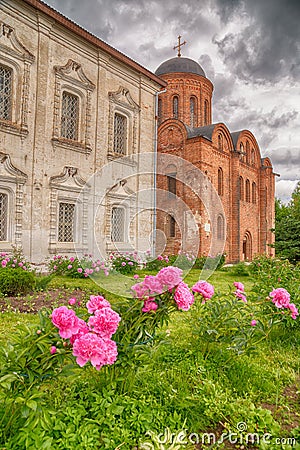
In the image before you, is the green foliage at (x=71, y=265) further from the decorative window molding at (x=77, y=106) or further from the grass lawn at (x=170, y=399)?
the grass lawn at (x=170, y=399)

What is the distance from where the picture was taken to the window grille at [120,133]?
14.0 m

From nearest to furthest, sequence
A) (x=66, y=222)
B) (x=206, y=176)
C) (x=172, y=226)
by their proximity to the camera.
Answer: (x=66, y=222), (x=206, y=176), (x=172, y=226)

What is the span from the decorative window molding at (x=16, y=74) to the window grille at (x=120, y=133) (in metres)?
4.06

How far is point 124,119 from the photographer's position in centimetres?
1433

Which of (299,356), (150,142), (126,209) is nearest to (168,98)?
(150,142)

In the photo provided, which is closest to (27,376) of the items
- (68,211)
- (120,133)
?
(68,211)

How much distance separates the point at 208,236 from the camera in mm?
18906

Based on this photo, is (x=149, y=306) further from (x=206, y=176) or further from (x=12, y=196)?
(x=206, y=176)

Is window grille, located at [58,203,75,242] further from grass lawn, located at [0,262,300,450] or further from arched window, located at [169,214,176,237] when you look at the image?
arched window, located at [169,214,176,237]

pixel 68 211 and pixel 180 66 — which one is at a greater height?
pixel 180 66

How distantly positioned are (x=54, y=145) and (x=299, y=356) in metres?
9.80

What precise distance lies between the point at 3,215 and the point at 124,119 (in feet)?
21.7

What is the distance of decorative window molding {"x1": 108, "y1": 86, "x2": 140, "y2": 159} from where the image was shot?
1348 centimetres

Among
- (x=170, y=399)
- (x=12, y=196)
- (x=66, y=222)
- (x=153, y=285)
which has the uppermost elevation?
(x=12, y=196)
